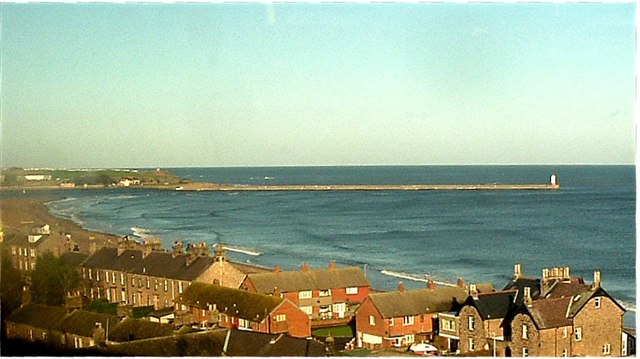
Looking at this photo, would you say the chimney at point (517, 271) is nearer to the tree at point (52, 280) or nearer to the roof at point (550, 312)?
the roof at point (550, 312)

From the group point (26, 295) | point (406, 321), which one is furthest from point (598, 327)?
point (26, 295)

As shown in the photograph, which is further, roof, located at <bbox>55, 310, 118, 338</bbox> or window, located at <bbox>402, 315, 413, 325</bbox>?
window, located at <bbox>402, 315, 413, 325</bbox>

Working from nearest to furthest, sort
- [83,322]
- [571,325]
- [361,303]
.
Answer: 1. [571,325]
2. [83,322]
3. [361,303]

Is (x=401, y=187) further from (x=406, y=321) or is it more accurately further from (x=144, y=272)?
(x=144, y=272)

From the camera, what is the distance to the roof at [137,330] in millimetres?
6926

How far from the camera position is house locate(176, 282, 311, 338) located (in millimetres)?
7154

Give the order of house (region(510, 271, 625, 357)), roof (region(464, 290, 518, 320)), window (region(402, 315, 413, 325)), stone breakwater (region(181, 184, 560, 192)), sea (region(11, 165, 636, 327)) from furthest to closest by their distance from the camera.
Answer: stone breakwater (region(181, 184, 560, 192)) < sea (region(11, 165, 636, 327)) < window (region(402, 315, 413, 325)) < roof (region(464, 290, 518, 320)) < house (region(510, 271, 625, 357))

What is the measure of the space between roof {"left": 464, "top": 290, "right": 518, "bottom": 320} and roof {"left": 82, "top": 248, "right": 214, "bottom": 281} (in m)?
2.10

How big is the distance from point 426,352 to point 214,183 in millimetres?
2162

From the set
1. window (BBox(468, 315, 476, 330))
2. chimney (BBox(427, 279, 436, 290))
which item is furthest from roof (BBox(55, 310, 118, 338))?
window (BBox(468, 315, 476, 330))

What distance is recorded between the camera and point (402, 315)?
732 cm

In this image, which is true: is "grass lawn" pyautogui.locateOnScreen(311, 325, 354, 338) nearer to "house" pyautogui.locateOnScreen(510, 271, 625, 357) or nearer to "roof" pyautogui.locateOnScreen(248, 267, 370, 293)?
"roof" pyautogui.locateOnScreen(248, 267, 370, 293)

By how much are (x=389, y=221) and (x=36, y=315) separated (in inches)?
111

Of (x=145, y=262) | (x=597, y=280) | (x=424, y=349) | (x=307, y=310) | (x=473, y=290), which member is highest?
(x=145, y=262)
